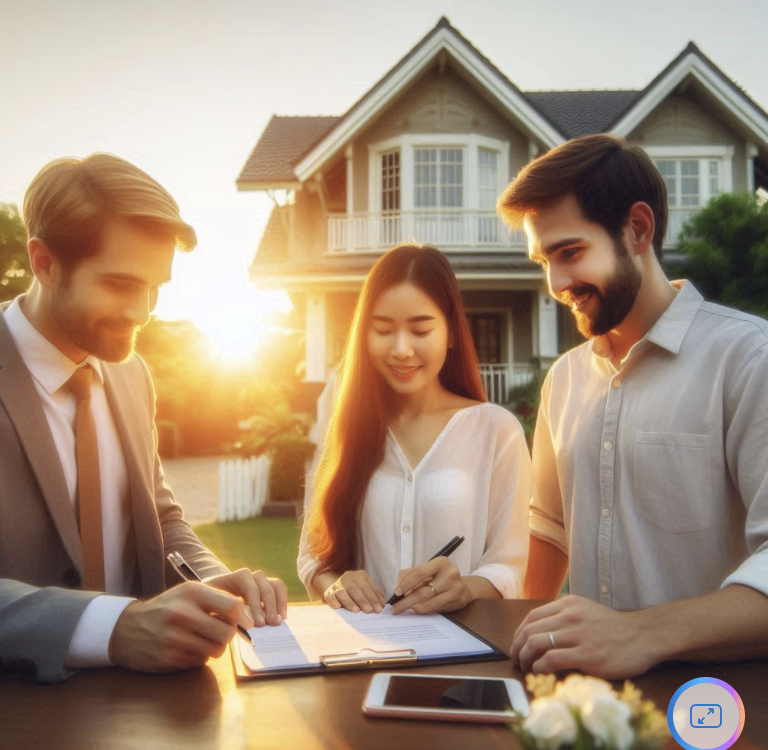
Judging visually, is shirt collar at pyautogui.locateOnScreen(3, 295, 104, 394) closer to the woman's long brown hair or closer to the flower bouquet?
the woman's long brown hair

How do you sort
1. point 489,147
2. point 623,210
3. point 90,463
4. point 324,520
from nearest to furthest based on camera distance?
point 90,463 → point 623,210 → point 324,520 → point 489,147

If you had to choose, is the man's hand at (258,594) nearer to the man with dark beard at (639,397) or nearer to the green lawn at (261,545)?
the man with dark beard at (639,397)

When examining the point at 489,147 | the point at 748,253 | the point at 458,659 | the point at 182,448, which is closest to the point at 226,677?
the point at 458,659

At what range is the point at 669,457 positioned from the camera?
2250 mm

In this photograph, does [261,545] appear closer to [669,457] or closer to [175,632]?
[669,457]

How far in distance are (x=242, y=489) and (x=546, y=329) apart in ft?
27.6

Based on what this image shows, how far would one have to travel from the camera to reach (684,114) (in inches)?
A: 679

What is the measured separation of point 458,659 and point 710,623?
1.77 feet

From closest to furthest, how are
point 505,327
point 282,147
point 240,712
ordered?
point 240,712 < point 505,327 < point 282,147

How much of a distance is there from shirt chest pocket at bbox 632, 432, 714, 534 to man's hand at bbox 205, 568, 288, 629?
120cm

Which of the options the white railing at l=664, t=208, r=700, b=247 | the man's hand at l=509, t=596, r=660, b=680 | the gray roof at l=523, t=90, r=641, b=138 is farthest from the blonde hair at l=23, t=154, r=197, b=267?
the white railing at l=664, t=208, r=700, b=247

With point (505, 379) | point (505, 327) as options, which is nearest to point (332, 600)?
point (505, 379)

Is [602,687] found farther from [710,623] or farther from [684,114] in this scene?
[684,114]

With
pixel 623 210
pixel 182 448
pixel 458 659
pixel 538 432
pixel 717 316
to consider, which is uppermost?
pixel 623 210
